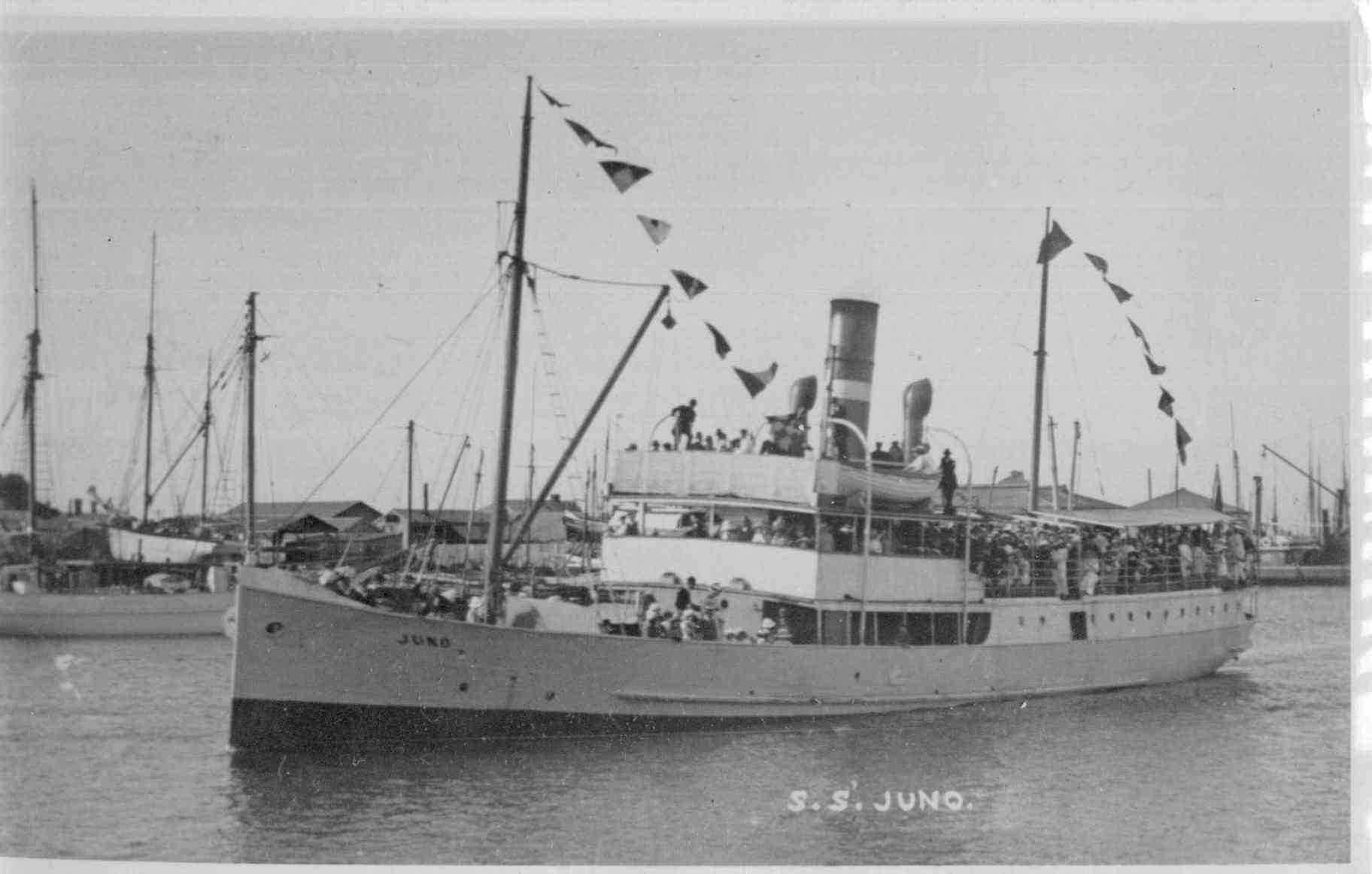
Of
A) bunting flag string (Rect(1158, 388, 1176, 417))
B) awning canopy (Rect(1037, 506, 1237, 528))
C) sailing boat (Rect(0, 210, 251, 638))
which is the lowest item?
sailing boat (Rect(0, 210, 251, 638))

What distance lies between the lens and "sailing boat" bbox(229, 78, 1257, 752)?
13.0 m

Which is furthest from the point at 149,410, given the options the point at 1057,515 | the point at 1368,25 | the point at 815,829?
the point at 1368,25

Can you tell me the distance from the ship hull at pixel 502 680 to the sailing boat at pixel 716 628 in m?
0.02

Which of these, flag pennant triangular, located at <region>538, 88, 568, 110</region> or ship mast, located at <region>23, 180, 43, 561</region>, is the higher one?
flag pennant triangular, located at <region>538, 88, 568, 110</region>

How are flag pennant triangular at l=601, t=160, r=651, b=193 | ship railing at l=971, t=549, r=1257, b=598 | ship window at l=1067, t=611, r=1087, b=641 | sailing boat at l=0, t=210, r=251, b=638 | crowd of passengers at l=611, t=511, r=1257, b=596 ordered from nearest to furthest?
flag pennant triangular at l=601, t=160, r=651, b=193 → sailing boat at l=0, t=210, r=251, b=638 → crowd of passengers at l=611, t=511, r=1257, b=596 → ship railing at l=971, t=549, r=1257, b=598 → ship window at l=1067, t=611, r=1087, b=641

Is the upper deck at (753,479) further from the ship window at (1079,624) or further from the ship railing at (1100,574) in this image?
the ship window at (1079,624)

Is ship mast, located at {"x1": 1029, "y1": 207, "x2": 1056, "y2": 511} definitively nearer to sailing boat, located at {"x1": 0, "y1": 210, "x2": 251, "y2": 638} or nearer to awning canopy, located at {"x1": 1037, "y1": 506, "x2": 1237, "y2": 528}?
awning canopy, located at {"x1": 1037, "y1": 506, "x2": 1237, "y2": 528}

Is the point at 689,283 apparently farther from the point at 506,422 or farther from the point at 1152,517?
the point at 1152,517

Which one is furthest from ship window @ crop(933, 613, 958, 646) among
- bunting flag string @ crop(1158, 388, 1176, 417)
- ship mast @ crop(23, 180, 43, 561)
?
ship mast @ crop(23, 180, 43, 561)

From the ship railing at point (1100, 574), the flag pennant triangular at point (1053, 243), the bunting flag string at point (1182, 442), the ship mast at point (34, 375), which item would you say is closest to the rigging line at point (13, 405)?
the ship mast at point (34, 375)

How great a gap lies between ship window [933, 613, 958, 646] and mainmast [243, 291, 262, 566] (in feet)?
26.6

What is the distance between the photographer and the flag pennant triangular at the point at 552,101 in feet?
39.8

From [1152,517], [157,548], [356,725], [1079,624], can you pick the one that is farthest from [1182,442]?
[157,548]

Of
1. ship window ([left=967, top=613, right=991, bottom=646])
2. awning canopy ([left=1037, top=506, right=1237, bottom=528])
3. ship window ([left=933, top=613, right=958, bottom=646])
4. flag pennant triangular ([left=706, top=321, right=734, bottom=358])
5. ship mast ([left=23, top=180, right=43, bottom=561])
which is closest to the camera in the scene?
ship mast ([left=23, top=180, right=43, bottom=561])
